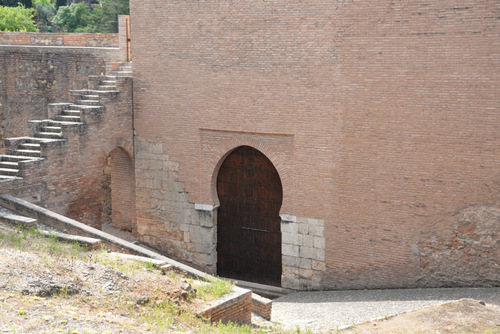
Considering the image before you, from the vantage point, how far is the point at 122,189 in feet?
50.7

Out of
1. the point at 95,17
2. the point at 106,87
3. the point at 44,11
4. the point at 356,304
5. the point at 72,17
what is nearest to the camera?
the point at 356,304

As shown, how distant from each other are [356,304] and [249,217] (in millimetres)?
3590

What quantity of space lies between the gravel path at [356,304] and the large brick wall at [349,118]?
0.36 metres

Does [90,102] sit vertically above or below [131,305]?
above

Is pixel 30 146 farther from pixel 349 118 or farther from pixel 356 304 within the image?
pixel 356 304

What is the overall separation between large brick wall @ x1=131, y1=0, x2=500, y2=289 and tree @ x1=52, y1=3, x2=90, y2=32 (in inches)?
1339

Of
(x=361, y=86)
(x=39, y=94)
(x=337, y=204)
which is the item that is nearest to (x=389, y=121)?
(x=361, y=86)

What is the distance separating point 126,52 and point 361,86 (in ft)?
21.4

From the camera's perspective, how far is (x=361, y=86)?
37.8 feet

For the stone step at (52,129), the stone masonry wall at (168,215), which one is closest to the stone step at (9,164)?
the stone step at (52,129)

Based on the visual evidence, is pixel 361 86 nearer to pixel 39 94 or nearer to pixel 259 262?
pixel 259 262

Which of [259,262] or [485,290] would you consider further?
[259,262]

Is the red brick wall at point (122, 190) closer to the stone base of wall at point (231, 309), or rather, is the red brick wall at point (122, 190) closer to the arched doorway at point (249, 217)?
the arched doorway at point (249, 217)

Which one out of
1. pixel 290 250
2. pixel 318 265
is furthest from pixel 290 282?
pixel 318 265
